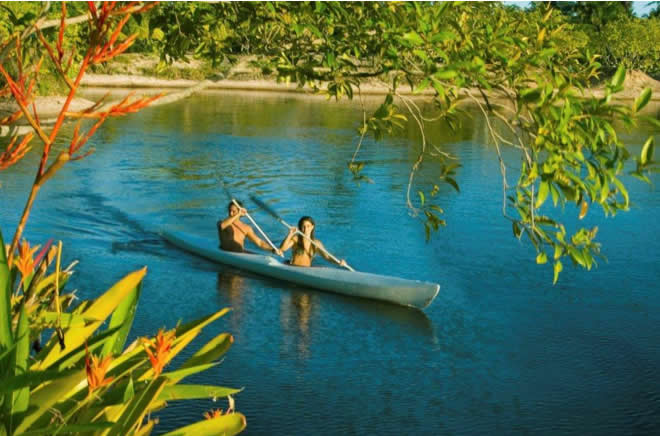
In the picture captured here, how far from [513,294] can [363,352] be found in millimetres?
3765

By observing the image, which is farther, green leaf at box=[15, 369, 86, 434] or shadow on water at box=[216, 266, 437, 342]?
shadow on water at box=[216, 266, 437, 342]

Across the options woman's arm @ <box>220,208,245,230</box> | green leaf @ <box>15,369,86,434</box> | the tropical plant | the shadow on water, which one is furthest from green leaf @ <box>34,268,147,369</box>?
woman's arm @ <box>220,208,245,230</box>

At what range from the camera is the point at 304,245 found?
1455 centimetres

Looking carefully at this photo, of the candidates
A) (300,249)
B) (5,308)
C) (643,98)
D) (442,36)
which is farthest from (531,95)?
(300,249)

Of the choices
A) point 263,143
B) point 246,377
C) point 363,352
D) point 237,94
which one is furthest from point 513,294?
point 237,94

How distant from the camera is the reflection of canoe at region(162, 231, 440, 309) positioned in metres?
13.1

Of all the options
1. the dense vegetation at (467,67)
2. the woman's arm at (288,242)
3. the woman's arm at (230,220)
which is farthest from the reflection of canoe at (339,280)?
the dense vegetation at (467,67)

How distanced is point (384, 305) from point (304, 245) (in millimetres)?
1840

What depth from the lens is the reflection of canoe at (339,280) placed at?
43.1 ft

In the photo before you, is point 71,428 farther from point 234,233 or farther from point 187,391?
point 234,233

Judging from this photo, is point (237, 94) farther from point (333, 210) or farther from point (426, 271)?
point (426, 271)

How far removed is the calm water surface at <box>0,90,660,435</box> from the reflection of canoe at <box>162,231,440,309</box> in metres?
0.19

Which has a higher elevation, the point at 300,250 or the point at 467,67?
the point at 467,67

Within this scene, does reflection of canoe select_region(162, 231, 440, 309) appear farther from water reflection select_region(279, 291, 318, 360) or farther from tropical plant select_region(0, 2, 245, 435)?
tropical plant select_region(0, 2, 245, 435)
